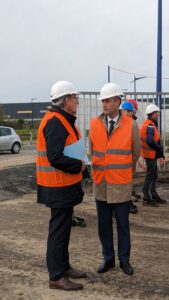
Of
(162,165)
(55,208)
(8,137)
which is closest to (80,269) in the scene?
(55,208)

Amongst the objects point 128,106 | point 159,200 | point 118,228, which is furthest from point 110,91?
point 159,200

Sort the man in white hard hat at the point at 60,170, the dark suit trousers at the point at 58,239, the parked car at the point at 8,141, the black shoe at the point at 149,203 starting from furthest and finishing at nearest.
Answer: the parked car at the point at 8,141
the black shoe at the point at 149,203
the dark suit trousers at the point at 58,239
the man in white hard hat at the point at 60,170

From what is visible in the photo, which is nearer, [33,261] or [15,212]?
[33,261]

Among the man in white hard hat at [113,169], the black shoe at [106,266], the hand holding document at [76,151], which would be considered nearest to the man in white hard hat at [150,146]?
the man in white hard hat at [113,169]

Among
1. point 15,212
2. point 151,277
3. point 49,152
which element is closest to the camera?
point 49,152

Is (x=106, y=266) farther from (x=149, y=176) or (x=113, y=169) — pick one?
(x=149, y=176)

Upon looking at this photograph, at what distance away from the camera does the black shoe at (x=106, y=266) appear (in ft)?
15.5

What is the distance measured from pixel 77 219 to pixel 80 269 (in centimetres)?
193

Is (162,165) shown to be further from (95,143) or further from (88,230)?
(95,143)

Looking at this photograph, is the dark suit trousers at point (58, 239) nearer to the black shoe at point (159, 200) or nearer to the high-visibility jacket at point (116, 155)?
the high-visibility jacket at point (116, 155)

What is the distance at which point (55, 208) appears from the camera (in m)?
4.22

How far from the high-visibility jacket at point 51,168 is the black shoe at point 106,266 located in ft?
3.57

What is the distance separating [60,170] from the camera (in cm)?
417

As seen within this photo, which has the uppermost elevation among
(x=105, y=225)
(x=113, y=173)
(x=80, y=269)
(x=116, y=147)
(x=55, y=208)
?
(x=116, y=147)
